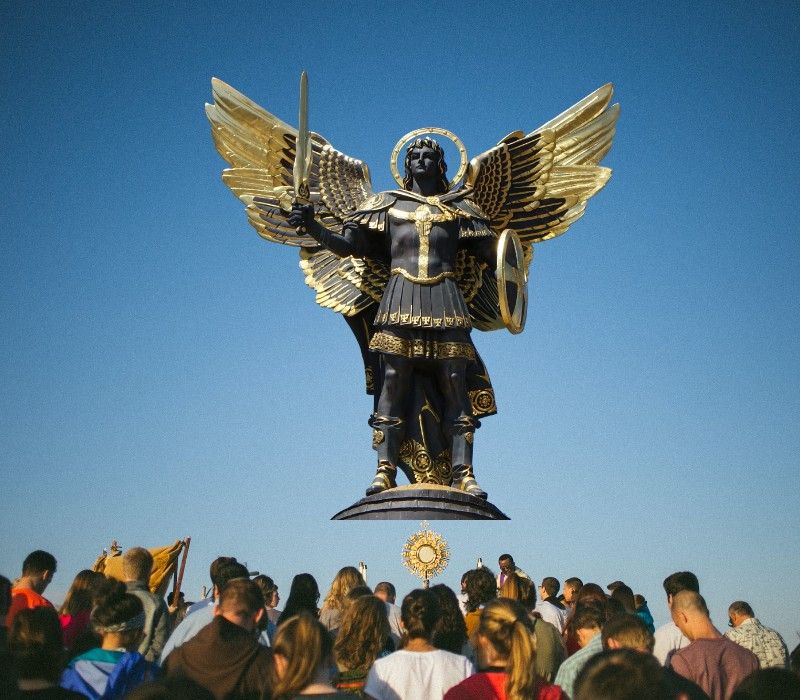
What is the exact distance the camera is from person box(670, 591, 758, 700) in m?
4.80

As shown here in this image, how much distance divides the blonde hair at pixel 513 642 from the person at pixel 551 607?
205cm

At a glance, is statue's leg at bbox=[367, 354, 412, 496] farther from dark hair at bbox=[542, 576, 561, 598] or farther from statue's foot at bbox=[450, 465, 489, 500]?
dark hair at bbox=[542, 576, 561, 598]

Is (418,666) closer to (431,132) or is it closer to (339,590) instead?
(339,590)

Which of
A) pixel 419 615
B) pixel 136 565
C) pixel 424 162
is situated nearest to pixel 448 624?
pixel 419 615

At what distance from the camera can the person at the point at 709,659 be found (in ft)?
15.8

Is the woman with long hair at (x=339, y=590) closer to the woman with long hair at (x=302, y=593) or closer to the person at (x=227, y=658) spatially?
the woman with long hair at (x=302, y=593)

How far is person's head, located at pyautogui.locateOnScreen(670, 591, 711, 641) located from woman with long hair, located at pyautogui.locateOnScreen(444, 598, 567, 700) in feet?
3.96

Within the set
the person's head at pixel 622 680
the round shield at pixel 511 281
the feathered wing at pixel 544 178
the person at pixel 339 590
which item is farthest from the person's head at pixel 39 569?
the feathered wing at pixel 544 178

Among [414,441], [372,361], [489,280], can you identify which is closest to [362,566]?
[414,441]

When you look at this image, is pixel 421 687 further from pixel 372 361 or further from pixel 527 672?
pixel 372 361

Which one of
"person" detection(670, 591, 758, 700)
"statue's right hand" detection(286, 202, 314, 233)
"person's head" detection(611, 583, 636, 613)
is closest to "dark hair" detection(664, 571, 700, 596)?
"person's head" detection(611, 583, 636, 613)

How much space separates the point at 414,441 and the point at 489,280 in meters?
2.22

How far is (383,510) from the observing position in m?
10.5

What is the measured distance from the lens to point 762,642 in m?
6.03
